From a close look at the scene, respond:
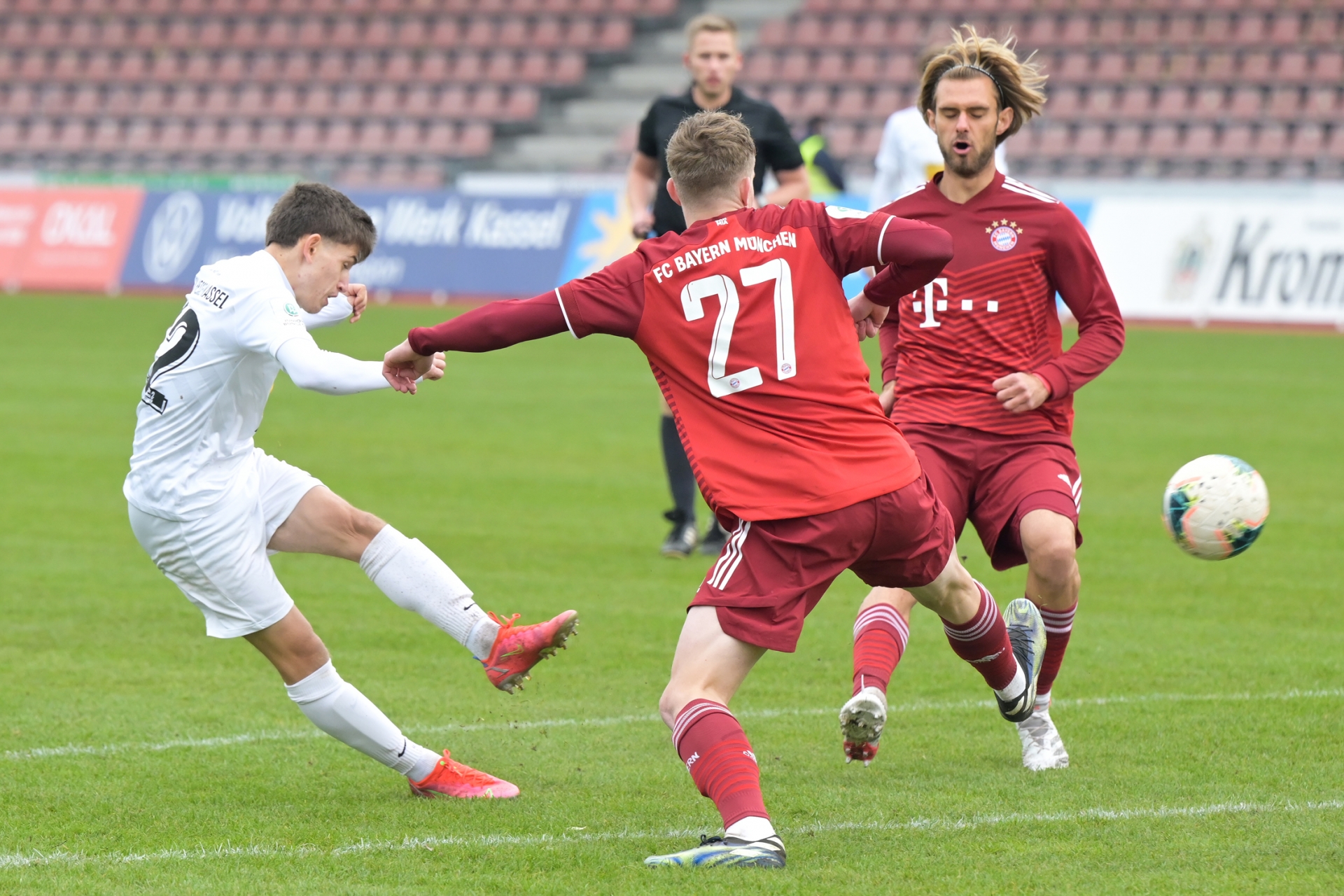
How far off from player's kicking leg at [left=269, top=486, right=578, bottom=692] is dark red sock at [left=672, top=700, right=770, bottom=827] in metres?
0.72

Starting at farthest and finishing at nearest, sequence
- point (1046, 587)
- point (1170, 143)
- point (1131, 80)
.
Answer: point (1131, 80), point (1170, 143), point (1046, 587)

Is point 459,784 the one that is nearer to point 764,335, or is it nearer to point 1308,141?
point 764,335

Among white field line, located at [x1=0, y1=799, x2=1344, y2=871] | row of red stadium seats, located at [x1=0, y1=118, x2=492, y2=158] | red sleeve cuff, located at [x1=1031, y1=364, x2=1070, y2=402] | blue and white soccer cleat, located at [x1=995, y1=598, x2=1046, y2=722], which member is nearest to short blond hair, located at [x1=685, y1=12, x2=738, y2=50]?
red sleeve cuff, located at [x1=1031, y1=364, x2=1070, y2=402]

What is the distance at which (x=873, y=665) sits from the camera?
15.6 ft

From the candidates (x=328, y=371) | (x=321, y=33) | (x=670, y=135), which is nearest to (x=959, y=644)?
(x=328, y=371)

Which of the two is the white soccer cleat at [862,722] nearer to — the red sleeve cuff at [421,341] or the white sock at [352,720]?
the white sock at [352,720]

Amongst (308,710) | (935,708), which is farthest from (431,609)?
(935,708)

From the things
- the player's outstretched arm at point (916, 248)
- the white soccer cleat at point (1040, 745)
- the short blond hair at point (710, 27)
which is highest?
the player's outstretched arm at point (916, 248)

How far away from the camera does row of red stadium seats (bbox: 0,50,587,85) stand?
31.4 m

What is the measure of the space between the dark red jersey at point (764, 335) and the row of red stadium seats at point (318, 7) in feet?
91.7

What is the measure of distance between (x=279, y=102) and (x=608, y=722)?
28608mm

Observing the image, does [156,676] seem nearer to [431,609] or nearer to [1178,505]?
[431,609]

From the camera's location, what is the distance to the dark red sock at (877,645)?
4.72 meters

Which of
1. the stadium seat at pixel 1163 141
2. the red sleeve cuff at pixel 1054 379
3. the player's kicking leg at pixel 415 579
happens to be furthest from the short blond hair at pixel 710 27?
the stadium seat at pixel 1163 141
